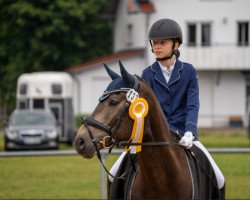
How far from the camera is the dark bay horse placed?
6.06 metres

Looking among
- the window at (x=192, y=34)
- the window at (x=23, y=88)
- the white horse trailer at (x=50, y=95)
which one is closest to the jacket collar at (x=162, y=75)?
the white horse trailer at (x=50, y=95)

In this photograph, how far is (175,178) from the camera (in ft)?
21.5

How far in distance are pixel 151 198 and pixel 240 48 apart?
142ft

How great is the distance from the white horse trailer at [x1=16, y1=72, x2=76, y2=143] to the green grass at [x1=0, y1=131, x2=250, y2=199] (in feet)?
58.1

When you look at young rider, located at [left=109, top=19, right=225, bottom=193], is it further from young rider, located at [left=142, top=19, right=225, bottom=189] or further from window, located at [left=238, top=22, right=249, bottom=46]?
window, located at [left=238, top=22, right=249, bottom=46]

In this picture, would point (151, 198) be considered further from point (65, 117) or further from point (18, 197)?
point (65, 117)

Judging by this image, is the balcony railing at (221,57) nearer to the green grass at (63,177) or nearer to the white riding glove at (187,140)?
the green grass at (63,177)

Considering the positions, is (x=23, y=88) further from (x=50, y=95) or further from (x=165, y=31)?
(x=165, y=31)

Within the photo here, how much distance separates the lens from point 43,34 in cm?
4984

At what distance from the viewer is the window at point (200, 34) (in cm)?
4875

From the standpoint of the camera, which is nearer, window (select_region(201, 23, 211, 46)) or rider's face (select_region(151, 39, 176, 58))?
rider's face (select_region(151, 39, 176, 58))

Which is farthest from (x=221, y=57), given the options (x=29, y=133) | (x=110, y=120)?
(x=110, y=120)

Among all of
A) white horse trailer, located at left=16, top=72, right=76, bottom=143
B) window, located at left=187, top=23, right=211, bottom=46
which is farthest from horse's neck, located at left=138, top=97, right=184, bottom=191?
window, located at left=187, top=23, right=211, bottom=46

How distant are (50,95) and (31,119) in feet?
16.7
